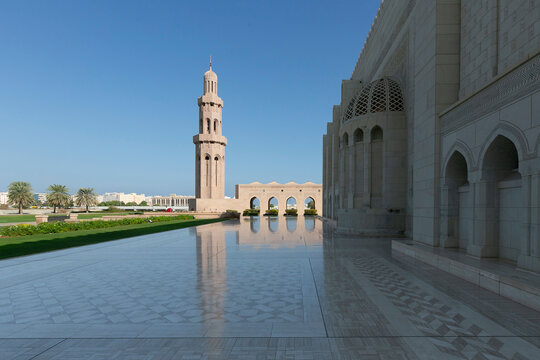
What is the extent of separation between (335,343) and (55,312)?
3.93 m

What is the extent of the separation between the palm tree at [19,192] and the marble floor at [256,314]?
4776 centimetres

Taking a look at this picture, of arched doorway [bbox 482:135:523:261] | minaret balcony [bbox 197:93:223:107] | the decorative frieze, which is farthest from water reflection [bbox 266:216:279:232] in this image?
minaret balcony [bbox 197:93:223:107]

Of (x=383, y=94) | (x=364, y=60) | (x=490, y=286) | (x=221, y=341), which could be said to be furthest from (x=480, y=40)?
(x=364, y=60)

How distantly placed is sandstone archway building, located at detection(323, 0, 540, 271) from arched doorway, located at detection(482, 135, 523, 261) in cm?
2

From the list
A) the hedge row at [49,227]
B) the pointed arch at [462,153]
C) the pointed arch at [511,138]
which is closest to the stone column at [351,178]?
the pointed arch at [462,153]

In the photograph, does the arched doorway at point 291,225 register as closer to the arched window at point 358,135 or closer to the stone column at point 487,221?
the arched window at point 358,135

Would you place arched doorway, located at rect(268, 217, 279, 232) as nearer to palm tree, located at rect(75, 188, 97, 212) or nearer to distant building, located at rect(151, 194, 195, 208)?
palm tree, located at rect(75, 188, 97, 212)

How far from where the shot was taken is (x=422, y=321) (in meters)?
3.98

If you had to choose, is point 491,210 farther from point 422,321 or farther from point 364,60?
point 364,60

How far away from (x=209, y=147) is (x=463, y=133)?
111 ft

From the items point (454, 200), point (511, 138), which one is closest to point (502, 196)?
point (511, 138)

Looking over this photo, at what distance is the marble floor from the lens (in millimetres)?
3271

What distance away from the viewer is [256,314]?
14.0 feet

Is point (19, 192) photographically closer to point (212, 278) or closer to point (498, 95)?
point (212, 278)
